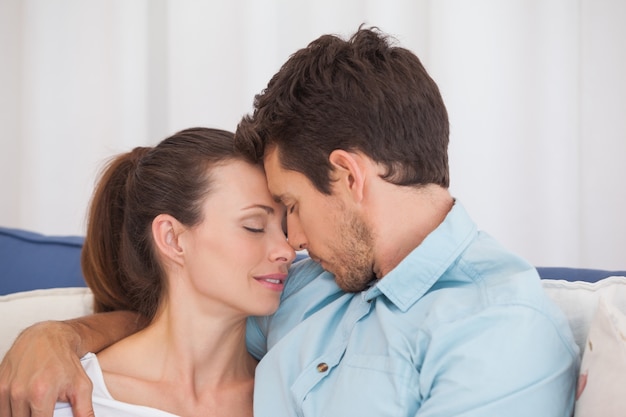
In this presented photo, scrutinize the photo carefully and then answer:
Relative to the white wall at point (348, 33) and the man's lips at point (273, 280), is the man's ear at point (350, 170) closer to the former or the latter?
the man's lips at point (273, 280)

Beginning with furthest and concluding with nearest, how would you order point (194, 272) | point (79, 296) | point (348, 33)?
point (348, 33) < point (79, 296) < point (194, 272)

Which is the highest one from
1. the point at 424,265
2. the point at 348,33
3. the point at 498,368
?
the point at 348,33

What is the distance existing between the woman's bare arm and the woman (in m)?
0.06

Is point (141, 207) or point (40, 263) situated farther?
point (40, 263)

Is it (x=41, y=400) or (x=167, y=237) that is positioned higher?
(x=167, y=237)

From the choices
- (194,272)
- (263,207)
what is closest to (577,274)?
(263,207)

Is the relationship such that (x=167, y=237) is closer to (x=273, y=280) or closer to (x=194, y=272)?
(x=194, y=272)

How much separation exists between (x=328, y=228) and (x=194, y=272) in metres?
0.30

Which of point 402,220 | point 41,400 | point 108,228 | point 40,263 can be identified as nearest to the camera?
point 41,400

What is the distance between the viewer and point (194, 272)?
→ 1.63 meters

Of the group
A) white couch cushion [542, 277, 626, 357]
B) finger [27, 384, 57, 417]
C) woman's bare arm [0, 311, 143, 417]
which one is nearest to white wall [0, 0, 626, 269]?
white couch cushion [542, 277, 626, 357]

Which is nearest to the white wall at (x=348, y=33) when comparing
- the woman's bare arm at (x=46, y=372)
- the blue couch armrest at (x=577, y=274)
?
the blue couch armrest at (x=577, y=274)

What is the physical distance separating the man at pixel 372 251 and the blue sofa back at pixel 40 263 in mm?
463

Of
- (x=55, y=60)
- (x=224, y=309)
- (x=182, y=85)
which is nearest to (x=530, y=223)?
(x=224, y=309)
